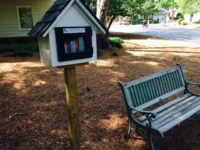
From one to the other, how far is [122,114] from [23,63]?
579 cm

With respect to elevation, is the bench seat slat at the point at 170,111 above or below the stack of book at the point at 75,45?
below

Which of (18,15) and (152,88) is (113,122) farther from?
(18,15)

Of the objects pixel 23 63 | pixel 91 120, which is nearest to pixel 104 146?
pixel 91 120

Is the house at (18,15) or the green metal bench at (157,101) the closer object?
the green metal bench at (157,101)

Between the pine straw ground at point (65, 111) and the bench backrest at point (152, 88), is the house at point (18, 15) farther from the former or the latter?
the bench backrest at point (152, 88)

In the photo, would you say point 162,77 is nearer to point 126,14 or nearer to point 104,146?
point 104,146

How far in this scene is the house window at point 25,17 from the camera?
1622cm

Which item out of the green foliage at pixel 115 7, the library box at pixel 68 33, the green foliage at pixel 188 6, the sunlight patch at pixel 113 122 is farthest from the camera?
the green foliage at pixel 188 6

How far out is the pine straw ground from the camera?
14.0 feet

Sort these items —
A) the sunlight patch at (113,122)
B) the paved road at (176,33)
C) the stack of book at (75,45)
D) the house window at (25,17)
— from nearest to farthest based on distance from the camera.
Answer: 1. the stack of book at (75,45)
2. the sunlight patch at (113,122)
3. the house window at (25,17)
4. the paved road at (176,33)

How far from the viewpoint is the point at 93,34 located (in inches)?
130

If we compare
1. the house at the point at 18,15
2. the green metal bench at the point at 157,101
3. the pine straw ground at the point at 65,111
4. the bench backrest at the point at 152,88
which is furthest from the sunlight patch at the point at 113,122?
the house at the point at 18,15

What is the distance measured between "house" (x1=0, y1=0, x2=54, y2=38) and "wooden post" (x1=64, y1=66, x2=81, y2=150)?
13920mm

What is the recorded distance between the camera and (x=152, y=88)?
4.73 m
